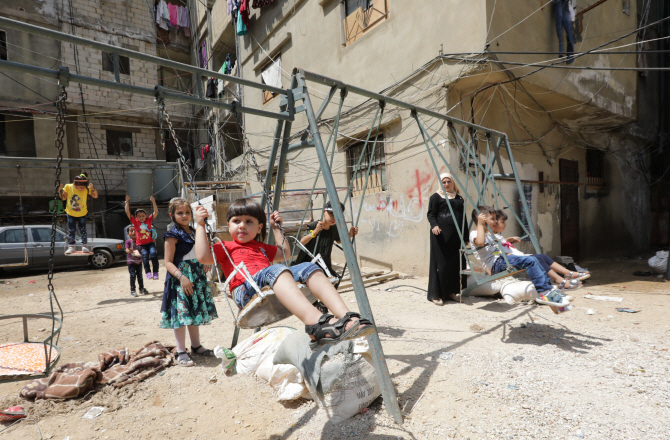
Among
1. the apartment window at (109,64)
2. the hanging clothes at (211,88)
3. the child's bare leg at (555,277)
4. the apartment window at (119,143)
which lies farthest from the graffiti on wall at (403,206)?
the apartment window at (109,64)

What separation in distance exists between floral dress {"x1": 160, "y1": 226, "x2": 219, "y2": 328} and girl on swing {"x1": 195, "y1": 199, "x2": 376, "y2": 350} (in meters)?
0.55

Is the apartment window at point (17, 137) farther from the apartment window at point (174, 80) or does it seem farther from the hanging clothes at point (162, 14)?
the hanging clothes at point (162, 14)

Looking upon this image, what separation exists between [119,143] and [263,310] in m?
17.1

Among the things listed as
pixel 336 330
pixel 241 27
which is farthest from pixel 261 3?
pixel 336 330

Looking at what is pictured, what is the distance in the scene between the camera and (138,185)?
1498 centimetres

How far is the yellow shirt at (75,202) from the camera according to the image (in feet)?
24.0

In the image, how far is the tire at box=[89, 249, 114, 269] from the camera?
11062mm

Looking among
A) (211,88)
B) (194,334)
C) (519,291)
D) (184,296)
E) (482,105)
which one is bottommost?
(194,334)

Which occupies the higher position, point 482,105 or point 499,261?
point 482,105

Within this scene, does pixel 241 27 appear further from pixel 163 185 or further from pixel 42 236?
pixel 42 236

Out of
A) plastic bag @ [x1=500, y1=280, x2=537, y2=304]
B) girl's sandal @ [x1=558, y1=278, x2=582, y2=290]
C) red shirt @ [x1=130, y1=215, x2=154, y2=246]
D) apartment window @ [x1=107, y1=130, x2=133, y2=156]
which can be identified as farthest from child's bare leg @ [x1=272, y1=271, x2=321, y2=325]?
apartment window @ [x1=107, y1=130, x2=133, y2=156]

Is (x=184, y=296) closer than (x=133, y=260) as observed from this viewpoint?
Yes

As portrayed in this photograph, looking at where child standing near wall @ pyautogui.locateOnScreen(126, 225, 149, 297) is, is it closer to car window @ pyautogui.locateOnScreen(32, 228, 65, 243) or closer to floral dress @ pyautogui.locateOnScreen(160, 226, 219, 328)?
floral dress @ pyautogui.locateOnScreen(160, 226, 219, 328)

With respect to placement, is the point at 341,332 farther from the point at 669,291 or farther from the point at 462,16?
the point at 669,291
